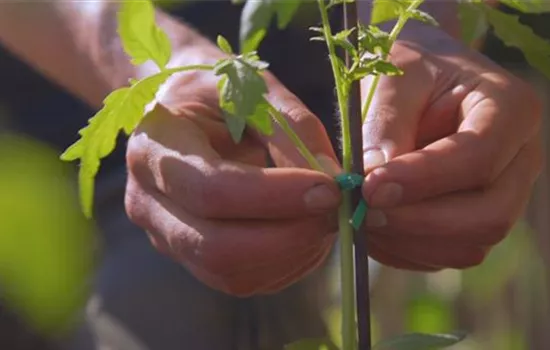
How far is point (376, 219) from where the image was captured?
1.80 ft

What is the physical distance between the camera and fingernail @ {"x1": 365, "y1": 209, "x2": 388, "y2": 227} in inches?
21.5

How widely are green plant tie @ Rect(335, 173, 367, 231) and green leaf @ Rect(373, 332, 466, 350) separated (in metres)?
0.06

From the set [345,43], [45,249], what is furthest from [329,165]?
[45,249]

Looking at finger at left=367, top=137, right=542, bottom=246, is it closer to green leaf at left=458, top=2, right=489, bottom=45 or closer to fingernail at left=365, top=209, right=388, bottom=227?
fingernail at left=365, top=209, right=388, bottom=227

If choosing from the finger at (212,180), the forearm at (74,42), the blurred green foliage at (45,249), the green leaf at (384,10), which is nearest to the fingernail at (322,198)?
the finger at (212,180)

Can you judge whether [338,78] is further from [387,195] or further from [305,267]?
[305,267]

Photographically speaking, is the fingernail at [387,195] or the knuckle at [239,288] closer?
the fingernail at [387,195]

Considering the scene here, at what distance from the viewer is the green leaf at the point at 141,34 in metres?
0.54

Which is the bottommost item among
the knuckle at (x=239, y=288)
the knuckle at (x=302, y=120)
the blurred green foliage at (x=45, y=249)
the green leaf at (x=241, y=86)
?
the blurred green foliage at (x=45, y=249)

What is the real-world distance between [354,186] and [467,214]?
0.35ft

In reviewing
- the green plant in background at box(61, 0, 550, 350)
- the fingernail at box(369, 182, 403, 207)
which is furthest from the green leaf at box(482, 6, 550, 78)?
the fingernail at box(369, 182, 403, 207)

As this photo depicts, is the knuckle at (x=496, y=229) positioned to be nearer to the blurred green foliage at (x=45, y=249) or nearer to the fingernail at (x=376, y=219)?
the fingernail at (x=376, y=219)

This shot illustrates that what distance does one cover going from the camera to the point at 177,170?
0.60 meters

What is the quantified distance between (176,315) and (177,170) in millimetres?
303
